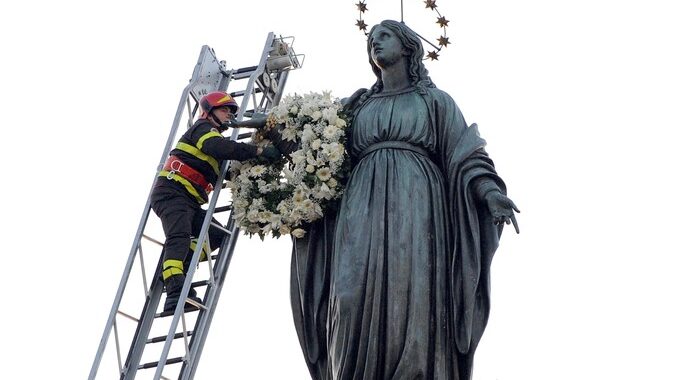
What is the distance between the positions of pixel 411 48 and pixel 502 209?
1.77 m

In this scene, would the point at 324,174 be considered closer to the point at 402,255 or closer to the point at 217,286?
the point at 402,255

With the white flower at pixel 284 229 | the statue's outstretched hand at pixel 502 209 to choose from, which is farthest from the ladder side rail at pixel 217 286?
the statue's outstretched hand at pixel 502 209

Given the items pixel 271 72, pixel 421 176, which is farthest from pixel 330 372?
pixel 271 72

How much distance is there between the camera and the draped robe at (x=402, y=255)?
14180 mm

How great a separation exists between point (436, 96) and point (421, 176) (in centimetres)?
76

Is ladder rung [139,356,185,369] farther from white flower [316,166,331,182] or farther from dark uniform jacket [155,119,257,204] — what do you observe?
white flower [316,166,331,182]

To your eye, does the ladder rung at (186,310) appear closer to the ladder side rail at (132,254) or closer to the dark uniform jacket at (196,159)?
the ladder side rail at (132,254)

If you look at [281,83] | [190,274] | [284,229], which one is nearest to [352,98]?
[284,229]

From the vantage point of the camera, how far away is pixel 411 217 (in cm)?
1454

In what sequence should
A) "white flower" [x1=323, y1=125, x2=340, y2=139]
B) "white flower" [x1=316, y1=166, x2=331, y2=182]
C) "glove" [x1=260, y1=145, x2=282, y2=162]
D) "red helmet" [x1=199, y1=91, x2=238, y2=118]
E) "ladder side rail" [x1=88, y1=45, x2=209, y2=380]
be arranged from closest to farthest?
"white flower" [x1=316, y1=166, x2=331, y2=182]
"white flower" [x1=323, y1=125, x2=340, y2=139]
"glove" [x1=260, y1=145, x2=282, y2=162]
"ladder side rail" [x1=88, y1=45, x2=209, y2=380]
"red helmet" [x1=199, y1=91, x2=238, y2=118]

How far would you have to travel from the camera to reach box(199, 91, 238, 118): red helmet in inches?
648

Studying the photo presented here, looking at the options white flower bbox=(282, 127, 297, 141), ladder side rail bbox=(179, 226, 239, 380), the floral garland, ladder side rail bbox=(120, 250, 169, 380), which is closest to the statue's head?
the floral garland

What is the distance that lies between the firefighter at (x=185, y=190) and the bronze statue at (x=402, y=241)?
1393mm

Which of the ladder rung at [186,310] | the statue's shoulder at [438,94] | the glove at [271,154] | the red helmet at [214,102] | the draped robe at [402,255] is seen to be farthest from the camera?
the red helmet at [214,102]
